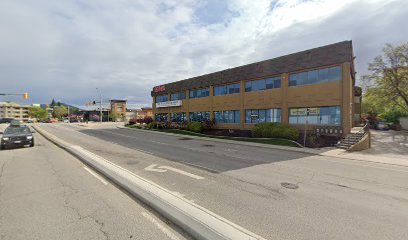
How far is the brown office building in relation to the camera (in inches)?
778

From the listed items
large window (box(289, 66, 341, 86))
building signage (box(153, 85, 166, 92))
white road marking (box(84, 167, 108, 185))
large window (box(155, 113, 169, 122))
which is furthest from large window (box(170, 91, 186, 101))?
white road marking (box(84, 167, 108, 185))

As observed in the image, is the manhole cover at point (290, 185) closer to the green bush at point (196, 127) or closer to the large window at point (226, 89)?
the large window at point (226, 89)

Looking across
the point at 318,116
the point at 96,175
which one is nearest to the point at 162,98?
the point at 318,116

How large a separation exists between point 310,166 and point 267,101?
15.4 metres

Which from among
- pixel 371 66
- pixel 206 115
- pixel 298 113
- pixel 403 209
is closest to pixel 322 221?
pixel 403 209

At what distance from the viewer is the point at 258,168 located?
1016 centimetres

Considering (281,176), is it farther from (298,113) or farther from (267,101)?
(267,101)

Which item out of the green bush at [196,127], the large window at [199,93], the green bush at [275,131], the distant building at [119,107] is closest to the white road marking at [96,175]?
the green bush at [275,131]

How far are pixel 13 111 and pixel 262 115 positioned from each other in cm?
18181

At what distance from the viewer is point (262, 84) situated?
1033 inches

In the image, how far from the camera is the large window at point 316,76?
20.0 m

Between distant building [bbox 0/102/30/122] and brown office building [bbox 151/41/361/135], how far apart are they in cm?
15100

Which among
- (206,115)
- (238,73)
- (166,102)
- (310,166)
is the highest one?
(238,73)

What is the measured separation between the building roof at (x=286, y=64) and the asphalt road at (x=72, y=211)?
2188 cm
